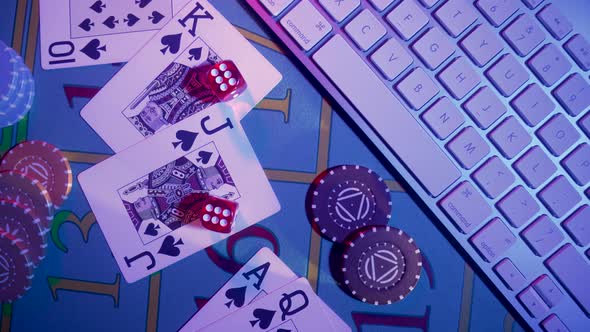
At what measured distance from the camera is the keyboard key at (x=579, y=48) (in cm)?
73

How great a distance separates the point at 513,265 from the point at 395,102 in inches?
12.9

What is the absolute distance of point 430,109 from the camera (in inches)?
29.2

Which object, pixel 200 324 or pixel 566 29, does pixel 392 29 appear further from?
pixel 200 324

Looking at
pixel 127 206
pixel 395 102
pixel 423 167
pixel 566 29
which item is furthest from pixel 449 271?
pixel 127 206

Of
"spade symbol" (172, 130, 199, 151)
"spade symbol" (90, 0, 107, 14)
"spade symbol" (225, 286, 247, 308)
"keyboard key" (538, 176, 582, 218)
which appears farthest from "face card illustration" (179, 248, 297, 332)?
"spade symbol" (90, 0, 107, 14)

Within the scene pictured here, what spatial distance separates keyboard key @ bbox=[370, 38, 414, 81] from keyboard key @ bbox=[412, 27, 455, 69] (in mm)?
20

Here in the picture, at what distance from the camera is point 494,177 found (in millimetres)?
743

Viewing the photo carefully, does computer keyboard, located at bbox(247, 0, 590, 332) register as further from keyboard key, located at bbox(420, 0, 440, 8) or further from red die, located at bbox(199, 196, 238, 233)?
red die, located at bbox(199, 196, 238, 233)

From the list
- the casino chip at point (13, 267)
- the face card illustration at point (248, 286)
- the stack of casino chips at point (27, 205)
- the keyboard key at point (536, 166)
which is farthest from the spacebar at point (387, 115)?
the casino chip at point (13, 267)

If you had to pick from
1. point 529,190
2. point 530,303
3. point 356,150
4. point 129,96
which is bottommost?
point 530,303

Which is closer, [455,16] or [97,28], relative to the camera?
[455,16]

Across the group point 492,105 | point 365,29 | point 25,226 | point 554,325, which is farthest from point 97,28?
point 554,325

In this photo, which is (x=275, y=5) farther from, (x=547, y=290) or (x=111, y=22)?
(x=547, y=290)

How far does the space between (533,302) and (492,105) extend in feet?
1.08
